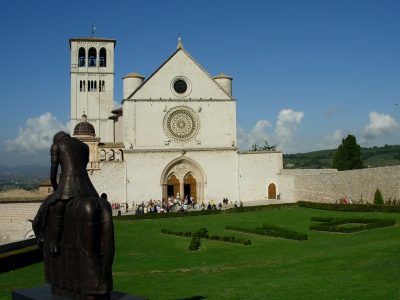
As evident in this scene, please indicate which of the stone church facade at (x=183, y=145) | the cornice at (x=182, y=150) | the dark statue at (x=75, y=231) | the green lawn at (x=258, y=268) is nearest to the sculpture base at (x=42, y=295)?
the dark statue at (x=75, y=231)

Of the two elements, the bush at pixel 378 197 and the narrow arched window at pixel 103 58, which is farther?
the narrow arched window at pixel 103 58

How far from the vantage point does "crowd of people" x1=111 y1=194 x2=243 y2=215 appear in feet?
144

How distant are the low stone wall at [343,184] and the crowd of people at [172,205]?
536 centimetres

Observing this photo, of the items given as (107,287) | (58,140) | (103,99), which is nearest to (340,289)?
(107,287)

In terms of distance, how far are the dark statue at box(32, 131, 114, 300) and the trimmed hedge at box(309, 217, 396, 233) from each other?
18220 mm

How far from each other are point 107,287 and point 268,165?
4256 cm

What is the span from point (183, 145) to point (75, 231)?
40926 millimetres

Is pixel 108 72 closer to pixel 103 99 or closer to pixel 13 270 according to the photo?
pixel 103 99

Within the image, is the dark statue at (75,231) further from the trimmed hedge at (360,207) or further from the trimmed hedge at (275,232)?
the trimmed hedge at (360,207)

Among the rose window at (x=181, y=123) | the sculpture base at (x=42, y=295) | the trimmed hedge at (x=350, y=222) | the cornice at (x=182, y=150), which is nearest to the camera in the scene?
the sculpture base at (x=42, y=295)

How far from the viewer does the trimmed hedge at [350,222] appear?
81.3 feet

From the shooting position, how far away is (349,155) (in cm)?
5697

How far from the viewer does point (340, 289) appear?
12156 mm

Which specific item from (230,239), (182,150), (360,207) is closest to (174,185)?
(182,150)
